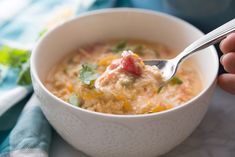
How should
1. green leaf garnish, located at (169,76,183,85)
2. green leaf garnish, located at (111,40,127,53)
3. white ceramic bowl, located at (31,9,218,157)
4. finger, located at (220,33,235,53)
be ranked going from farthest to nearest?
1. green leaf garnish, located at (111,40,127,53)
2. green leaf garnish, located at (169,76,183,85)
3. finger, located at (220,33,235,53)
4. white ceramic bowl, located at (31,9,218,157)

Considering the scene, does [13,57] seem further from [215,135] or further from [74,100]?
[215,135]

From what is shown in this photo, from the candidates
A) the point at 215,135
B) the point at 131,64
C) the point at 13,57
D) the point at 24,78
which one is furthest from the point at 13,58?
the point at 215,135

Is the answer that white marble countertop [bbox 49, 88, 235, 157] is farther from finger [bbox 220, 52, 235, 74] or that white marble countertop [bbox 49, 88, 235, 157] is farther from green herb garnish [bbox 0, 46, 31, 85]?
green herb garnish [bbox 0, 46, 31, 85]

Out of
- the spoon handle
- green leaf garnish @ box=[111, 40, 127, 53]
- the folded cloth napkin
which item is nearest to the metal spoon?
the spoon handle

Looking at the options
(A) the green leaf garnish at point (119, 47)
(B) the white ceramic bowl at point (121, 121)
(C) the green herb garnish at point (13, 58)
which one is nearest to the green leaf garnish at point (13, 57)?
(C) the green herb garnish at point (13, 58)

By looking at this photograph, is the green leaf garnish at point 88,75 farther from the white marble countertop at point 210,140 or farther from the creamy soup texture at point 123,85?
the white marble countertop at point 210,140

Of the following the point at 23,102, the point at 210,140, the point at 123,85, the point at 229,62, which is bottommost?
the point at 23,102
